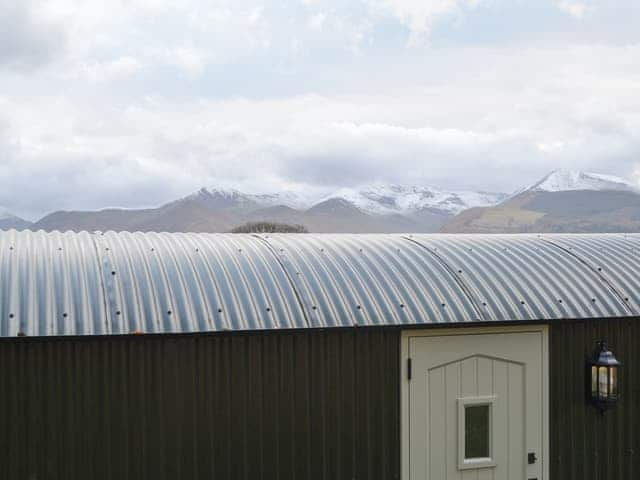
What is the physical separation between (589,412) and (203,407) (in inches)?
188

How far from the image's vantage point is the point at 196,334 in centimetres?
809

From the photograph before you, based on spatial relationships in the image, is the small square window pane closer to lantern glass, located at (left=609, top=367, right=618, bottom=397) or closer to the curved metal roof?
the curved metal roof

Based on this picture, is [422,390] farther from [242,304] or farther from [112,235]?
[112,235]

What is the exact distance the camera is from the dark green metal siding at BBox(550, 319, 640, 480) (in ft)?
31.2

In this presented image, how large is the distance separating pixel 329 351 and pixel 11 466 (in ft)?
11.2

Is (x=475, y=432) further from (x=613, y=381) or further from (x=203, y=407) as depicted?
(x=203, y=407)

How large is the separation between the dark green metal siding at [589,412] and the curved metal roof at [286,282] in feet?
0.98

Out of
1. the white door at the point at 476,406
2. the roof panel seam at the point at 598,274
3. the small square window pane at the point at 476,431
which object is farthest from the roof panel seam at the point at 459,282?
the roof panel seam at the point at 598,274

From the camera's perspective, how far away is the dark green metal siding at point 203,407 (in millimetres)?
7762

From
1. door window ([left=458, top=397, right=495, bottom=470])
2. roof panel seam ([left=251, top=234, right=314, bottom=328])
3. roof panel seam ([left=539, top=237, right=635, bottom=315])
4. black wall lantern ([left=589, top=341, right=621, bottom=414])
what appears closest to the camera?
roof panel seam ([left=251, top=234, right=314, bottom=328])

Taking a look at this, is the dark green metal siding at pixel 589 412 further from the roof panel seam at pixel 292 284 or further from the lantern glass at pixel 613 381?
the roof panel seam at pixel 292 284

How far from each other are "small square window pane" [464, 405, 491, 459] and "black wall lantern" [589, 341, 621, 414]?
136cm

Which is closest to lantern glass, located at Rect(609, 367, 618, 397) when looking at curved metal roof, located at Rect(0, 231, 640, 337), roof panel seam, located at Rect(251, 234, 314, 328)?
curved metal roof, located at Rect(0, 231, 640, 337)

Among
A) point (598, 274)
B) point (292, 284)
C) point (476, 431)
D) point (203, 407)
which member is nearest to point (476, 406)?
point (476, 431)
